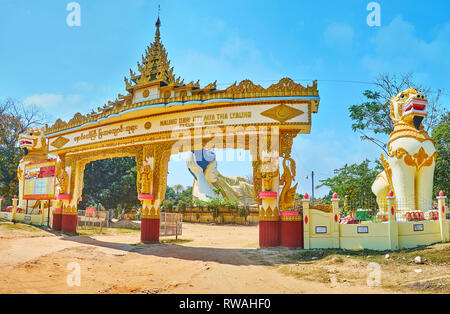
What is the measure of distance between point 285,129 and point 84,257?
707 cm

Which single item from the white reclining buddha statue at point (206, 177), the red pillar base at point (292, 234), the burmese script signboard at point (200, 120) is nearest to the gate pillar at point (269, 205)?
the red pillar base at point (292, 234)

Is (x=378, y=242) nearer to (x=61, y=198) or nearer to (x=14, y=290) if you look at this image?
(x=14, y=290)

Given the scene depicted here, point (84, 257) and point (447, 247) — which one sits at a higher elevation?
point (447, 247)

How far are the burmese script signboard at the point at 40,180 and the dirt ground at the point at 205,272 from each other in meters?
6.76

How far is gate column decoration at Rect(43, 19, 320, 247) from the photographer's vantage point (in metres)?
9.98

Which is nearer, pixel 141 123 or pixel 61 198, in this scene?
pixel 141 123

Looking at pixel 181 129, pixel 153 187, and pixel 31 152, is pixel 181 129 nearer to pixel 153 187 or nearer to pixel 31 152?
pixel 153 187

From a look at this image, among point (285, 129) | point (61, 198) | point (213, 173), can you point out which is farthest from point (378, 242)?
point (213, 173)

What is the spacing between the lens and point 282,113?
10.1m

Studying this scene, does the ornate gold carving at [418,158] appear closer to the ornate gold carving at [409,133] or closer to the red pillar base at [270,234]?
the ornate gold carving at [409,133]

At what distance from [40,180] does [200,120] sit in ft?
37.2

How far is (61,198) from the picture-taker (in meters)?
15.6

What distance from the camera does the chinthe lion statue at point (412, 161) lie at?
32.0 feet

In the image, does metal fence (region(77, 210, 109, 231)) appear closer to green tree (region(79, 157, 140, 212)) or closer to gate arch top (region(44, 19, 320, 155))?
gate arch top (region(44, 19, 320, 155))
